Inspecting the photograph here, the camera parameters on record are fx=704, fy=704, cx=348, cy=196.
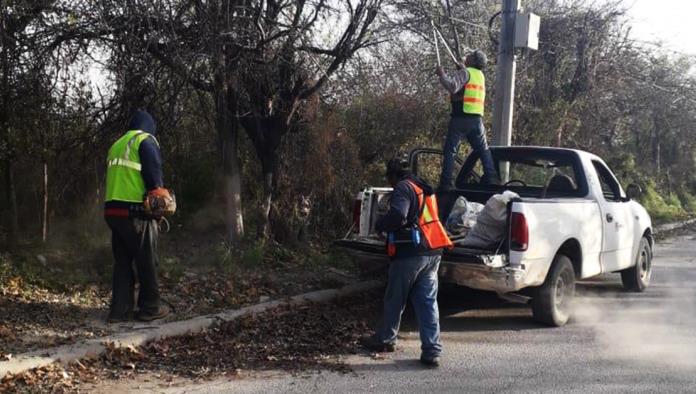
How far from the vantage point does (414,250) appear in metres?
5.75

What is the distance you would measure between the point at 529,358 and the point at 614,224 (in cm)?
278

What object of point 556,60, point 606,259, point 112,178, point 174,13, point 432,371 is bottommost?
point 432,371

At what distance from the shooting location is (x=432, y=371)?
221 inches

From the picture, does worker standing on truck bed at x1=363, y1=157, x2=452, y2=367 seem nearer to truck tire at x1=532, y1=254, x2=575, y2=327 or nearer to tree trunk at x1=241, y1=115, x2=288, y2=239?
truck tire at x1=532, y1=254, x2=575, y2=327

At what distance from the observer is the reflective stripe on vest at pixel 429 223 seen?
18.9ft

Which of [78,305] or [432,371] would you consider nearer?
[432,371]

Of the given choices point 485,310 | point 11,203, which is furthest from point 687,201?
point 11,203

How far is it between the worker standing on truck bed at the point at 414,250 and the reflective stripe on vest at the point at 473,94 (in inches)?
125

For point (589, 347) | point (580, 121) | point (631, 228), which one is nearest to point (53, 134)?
point (589, 347)

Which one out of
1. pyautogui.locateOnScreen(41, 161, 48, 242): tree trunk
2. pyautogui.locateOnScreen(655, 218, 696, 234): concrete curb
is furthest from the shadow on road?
pyautogui.locateOnScreen(655, 218, 696, 234): concrete curb

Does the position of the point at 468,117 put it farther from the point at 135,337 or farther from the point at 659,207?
the point at 659,207

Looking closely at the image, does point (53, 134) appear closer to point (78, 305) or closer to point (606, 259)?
point (78, 305)

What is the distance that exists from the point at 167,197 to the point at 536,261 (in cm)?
341

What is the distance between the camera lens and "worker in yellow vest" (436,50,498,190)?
866 centimetres
